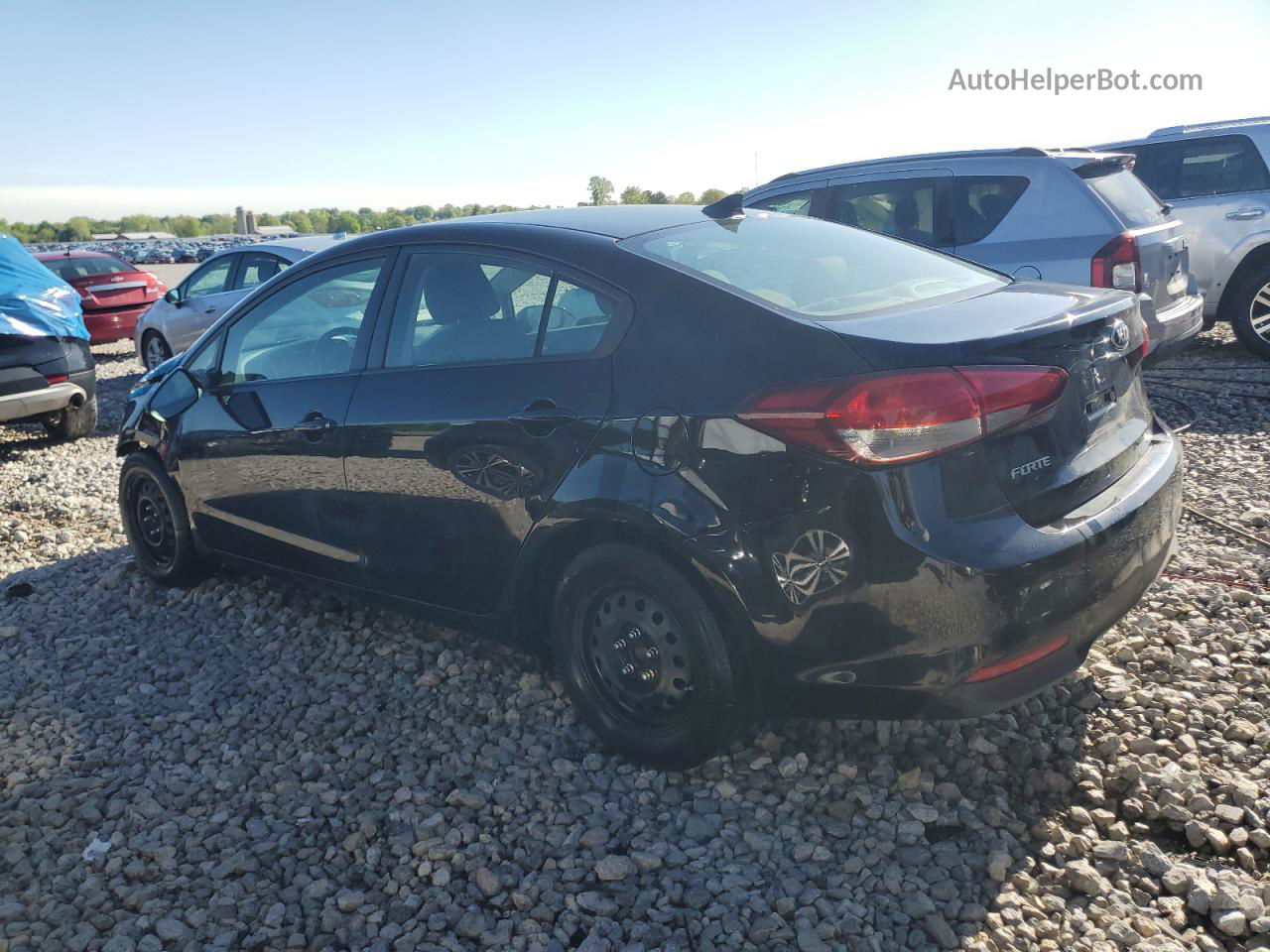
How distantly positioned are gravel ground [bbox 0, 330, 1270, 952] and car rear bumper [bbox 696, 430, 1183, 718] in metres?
0.43

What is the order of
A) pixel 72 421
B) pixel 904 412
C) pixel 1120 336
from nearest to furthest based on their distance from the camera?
pixel 904 412 < pixel 1120 336 < pixel 72 421

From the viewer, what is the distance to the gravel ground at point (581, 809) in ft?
8.74

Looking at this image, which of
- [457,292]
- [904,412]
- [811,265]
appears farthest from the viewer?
[457,292]

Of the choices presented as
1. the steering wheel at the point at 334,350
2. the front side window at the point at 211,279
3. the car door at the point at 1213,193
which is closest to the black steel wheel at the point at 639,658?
the steering wheel at the point at 334,350

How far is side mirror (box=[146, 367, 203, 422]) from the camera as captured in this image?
4824mm

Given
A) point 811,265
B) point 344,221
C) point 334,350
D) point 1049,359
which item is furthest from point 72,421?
point 344,221

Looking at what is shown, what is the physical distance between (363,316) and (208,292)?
872 centimetres

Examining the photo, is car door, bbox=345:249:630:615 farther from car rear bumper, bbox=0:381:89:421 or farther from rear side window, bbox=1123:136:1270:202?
rear side window, bbox=1123:136:1270:202

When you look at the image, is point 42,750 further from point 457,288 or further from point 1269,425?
point 1269,425

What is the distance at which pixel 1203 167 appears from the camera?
30.8ft

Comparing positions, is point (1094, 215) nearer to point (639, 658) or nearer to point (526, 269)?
point (526, 269)

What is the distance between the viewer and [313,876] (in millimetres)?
2941

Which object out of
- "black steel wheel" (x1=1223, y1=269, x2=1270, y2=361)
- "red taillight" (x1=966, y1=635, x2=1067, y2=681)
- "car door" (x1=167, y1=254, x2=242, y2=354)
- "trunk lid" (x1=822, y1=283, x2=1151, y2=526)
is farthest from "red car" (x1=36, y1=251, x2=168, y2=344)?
"red taillight" (x1=966, y1=635, x2=1067, y2=681)

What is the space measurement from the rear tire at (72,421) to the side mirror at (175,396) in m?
4.81
